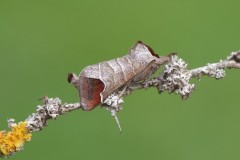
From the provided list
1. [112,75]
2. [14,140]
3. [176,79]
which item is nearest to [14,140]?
[14,140]

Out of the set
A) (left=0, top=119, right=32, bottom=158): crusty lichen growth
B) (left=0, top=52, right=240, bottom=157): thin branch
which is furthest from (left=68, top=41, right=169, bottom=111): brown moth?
(left=0, top=119, right=32, bottom=158): crusty lichen growth

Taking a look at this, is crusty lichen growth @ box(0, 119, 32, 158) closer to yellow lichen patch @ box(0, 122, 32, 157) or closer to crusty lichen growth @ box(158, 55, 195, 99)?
yellow lichen patch @ box(0, 122, 32, 157)

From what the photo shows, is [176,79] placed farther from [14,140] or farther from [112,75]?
[14,140]

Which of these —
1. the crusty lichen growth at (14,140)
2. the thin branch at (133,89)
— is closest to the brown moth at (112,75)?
the thin branch at (133,89)

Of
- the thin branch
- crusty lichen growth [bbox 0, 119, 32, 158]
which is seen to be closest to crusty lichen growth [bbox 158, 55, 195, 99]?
the thin branch

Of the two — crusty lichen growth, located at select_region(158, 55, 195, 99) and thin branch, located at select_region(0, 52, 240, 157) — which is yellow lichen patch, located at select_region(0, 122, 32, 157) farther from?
crusty lichen growth, located at select_region(158, 55, 195, 99)

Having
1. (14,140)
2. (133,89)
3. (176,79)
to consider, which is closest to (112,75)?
(133,89)
